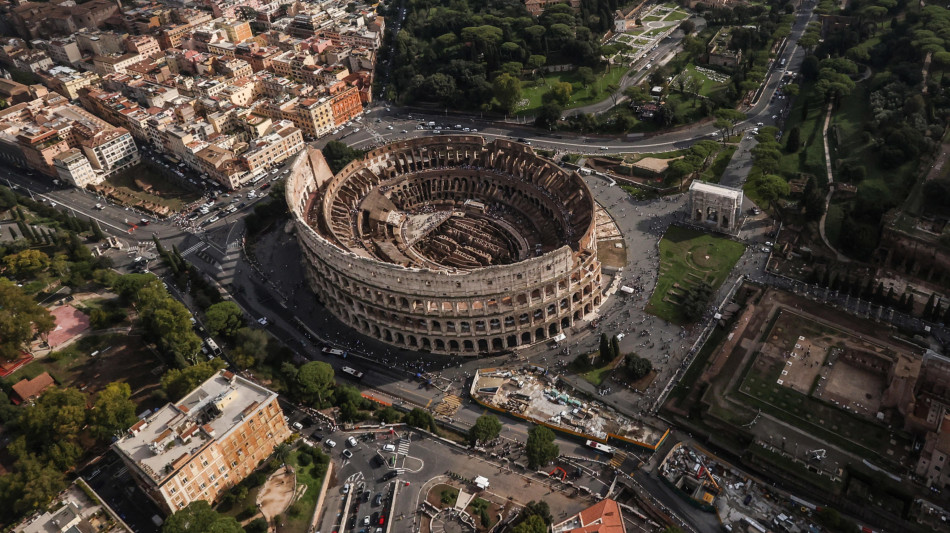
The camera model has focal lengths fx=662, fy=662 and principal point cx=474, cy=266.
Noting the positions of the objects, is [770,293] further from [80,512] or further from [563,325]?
[80,512]

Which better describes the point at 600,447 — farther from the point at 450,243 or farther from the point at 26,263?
the point at 26,263

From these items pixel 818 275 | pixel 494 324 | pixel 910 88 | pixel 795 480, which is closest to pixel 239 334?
pixel 494 324

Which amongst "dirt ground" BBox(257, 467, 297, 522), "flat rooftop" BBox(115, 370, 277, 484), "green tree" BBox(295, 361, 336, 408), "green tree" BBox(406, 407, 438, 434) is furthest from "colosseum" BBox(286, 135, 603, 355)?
"dirt ground" BBox(257, 467, 297, 522)

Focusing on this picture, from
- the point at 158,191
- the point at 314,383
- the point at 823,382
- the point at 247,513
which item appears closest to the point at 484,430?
the point at 314,383

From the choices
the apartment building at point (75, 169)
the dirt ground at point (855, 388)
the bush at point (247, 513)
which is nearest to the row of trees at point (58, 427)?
the bush at point (247, 513)

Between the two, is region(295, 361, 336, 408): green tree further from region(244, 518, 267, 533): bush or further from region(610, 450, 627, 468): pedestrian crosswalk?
region(610, 450, 627, 468): pedestrian crosswalk

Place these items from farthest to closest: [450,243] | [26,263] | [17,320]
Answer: [450,243] < [26,263] < [17,320]

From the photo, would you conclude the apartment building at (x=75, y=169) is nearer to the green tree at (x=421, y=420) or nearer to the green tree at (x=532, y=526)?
the green tree at (x=421, y=420)
